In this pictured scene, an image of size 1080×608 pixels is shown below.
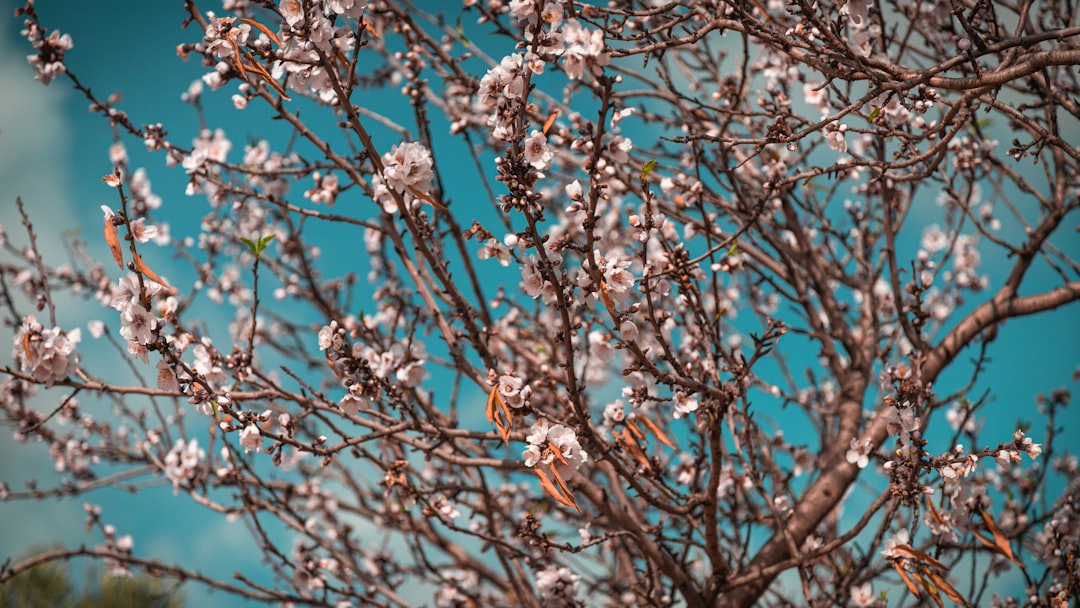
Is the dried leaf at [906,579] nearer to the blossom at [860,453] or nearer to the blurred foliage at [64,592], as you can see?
the blossom at [860,453]

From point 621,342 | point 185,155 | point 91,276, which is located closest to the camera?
point 621,342

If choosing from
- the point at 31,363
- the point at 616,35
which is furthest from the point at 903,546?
the point at 31,363

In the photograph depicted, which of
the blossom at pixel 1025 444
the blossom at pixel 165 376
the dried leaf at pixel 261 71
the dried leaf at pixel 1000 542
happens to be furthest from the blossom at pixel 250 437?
the dried leaf at pixel 1000 542

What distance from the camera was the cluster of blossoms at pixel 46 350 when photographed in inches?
102

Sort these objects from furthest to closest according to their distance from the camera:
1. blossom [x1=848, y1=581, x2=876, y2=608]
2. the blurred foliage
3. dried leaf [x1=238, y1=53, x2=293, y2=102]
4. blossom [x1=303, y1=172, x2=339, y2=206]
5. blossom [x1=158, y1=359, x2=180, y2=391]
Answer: the blurred foliage < blossom [x1=848, y1=581, x2=876, y2=608] < blossom [x1=303, y1=172, x2=339, y2=206] < blossom [x1=158, y1=359, x2=180, y2=391] < dried leaf [x1=238, y1=53, x2=293, y2=102]

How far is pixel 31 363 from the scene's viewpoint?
258 centimetres

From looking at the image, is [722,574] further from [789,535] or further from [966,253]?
[966,253]

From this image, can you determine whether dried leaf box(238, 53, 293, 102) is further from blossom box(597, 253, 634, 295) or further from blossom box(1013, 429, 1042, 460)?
blossom box(1013, 429, 1042, 460)

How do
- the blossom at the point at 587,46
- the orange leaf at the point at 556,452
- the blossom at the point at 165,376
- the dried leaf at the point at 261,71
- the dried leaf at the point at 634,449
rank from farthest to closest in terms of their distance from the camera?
the dried leaf at the point at 634,449
the blossom at the point at 165,376
the orange leaf at the point at 556,452
the dried leaf at the point at 261,71
the blossom at the point at 587,46

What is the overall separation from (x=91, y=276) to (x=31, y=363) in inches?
102

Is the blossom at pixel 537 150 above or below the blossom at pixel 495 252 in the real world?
above

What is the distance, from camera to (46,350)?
2.61m

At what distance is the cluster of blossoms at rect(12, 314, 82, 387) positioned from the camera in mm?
2602

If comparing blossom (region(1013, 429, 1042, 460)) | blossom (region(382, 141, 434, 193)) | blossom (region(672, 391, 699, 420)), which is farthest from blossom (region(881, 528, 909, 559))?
blossom (region(382, 141, 434, 193))
